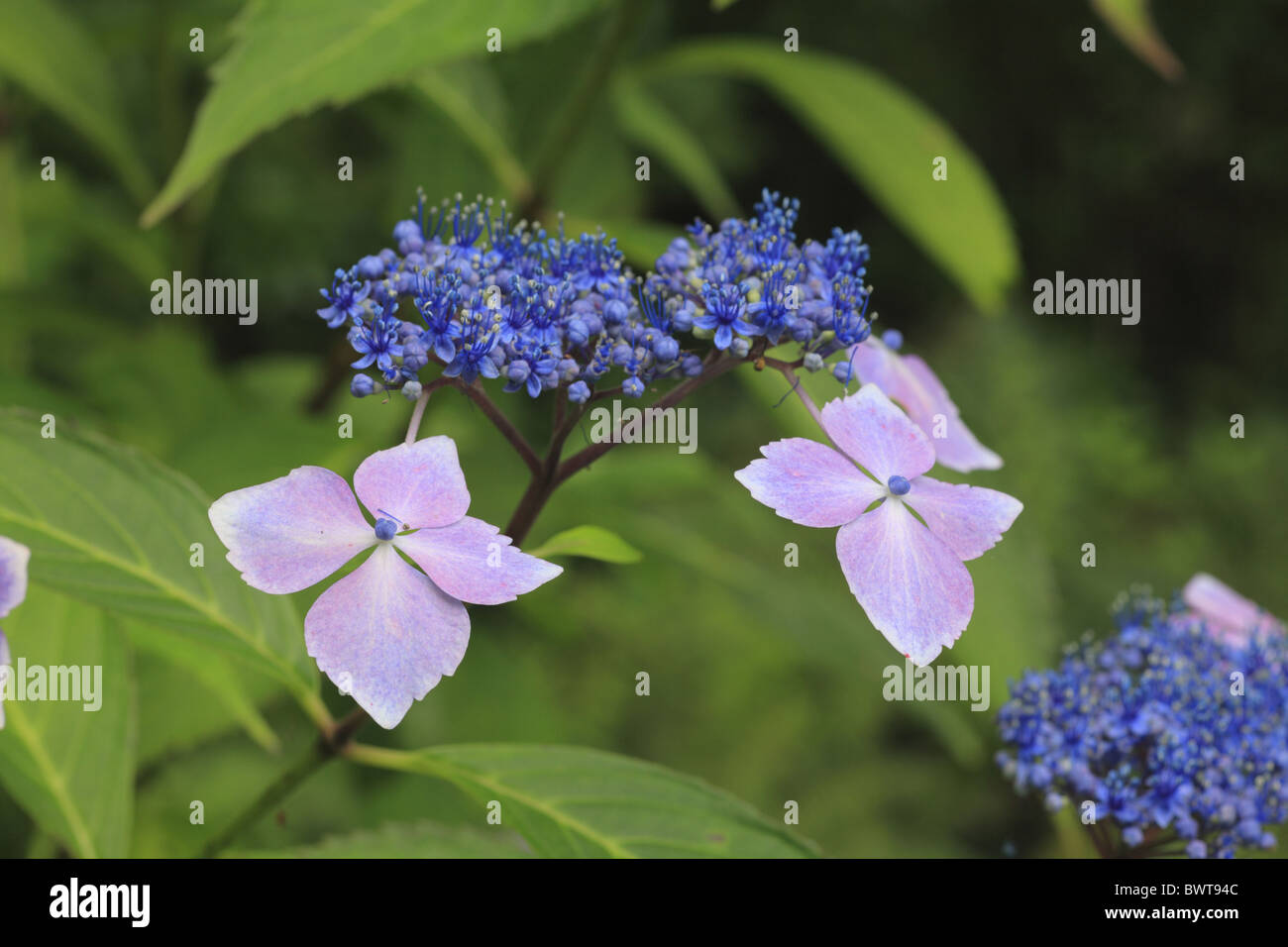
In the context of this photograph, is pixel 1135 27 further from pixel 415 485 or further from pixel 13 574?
pixel 13 574

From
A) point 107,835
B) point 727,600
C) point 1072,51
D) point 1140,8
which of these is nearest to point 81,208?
point 107,835

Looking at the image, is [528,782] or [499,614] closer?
[528,782]

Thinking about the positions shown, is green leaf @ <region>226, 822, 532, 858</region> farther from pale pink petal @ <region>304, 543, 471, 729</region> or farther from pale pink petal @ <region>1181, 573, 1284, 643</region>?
pale pink petal @ <region>1181, 573, 1284, 643</region>

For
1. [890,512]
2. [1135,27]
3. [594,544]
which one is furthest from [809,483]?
[1135,27]

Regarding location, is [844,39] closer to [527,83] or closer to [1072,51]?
[1072,51]

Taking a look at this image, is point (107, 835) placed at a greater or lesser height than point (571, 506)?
lesser

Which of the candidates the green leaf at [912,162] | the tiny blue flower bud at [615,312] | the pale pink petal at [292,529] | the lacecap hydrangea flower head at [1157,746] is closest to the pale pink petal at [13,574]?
the pale pink petal at [292,529]
